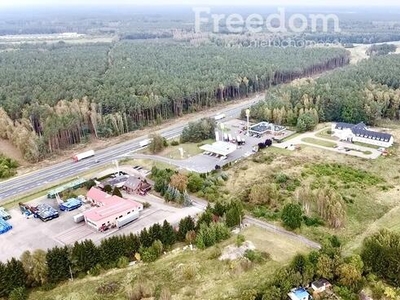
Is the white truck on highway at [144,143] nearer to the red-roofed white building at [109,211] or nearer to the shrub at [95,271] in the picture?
the red-roofed white building at [109,211]

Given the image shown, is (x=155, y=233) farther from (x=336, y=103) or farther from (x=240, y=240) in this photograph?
(x=336, y=103)

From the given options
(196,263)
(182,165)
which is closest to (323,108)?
(182,165)

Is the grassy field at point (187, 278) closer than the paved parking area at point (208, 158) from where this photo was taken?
Yes

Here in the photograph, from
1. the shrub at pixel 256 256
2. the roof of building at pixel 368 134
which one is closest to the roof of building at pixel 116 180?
the shrub at pixel 256 256

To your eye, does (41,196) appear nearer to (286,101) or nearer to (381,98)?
(286,101)

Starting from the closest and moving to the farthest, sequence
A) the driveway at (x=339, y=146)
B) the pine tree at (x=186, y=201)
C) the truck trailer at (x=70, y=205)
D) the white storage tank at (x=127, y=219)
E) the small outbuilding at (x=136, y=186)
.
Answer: the white storage tank at (x=127, y=219) < the pine tree at (x=186, y=201) < the truck trailer at (x=70, y=205) < the small outbuilding at (x=136, y=186) < the driveway at (x=339, y=146)

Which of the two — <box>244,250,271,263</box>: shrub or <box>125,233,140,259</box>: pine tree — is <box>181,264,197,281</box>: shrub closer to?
<box>244,250,271,263</box>: shrub

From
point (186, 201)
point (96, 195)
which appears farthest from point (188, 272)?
point (96, 195)
